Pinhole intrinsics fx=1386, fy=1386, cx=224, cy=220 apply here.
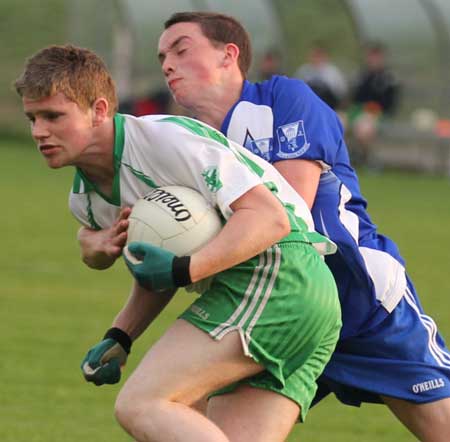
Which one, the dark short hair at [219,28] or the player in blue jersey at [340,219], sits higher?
the dark short hair at [219,28]

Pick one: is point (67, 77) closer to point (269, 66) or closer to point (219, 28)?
point (219, 28)

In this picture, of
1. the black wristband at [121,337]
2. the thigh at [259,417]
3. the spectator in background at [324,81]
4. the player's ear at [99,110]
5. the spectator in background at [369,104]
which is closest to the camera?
the player's ear at [99,110]

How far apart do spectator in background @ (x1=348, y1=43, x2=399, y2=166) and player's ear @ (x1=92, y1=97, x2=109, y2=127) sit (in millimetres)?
22355

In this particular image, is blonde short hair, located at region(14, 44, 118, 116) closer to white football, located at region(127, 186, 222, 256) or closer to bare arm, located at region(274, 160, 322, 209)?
white football, located at region(127, 186, 222, 256)

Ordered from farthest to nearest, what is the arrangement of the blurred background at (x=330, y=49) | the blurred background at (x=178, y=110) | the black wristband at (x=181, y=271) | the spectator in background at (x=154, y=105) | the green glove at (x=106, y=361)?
the spectator in background at (x=154, y=105) → the blurred background at (x=330, y=49) → the blurred background at (x=178, y=110) → the green glove at (x=106, y=361) → the black wristband at (x=181, y=271)

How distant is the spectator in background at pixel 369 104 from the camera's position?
26984 mm

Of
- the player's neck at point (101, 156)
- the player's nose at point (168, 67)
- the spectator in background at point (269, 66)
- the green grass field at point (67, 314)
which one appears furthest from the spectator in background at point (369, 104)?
the player's neck at point (101, 156)

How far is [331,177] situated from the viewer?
214 inches

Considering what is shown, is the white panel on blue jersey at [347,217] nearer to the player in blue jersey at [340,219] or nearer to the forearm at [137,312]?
the player in blue jersey at [340,219]

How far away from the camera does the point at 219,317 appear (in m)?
4.66

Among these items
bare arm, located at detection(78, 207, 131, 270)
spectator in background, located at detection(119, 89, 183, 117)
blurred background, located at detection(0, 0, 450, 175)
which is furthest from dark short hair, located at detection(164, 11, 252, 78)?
spectator in background, located at detection(119, 89, 183, 117)

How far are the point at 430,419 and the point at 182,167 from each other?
1.63 metres

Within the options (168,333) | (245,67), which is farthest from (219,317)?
(245,67)

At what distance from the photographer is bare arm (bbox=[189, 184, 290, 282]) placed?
4.50 metres
